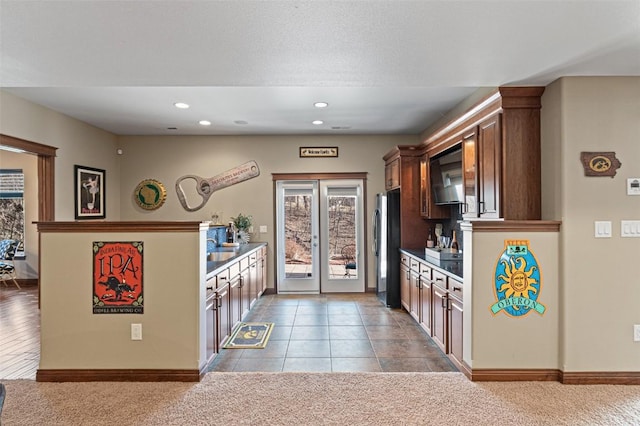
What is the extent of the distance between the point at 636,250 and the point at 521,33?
6.35 ft

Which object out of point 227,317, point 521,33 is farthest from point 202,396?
point 521,33

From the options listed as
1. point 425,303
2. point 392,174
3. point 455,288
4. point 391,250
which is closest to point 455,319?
point 455,288

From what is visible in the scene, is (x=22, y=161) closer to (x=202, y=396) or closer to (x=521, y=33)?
(x=202, y=396)

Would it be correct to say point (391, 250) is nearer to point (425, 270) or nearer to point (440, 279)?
point (425, 270)

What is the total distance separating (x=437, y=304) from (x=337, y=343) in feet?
3.53

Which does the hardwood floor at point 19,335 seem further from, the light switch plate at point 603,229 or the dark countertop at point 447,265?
the light switch plate at point 603,229

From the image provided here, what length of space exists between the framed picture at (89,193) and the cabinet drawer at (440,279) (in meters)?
4.79

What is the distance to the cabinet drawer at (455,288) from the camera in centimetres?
310

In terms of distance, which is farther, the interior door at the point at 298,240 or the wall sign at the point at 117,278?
the interior door at the point at 298,240

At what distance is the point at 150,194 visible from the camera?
6102 mm

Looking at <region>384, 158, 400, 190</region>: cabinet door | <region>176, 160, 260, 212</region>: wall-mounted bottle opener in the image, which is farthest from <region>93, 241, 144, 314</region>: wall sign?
<region>384, 158, 400, 190</region>: cabinet door

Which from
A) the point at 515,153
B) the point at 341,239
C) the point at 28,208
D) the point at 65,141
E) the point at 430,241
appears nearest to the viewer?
the point at 515,153

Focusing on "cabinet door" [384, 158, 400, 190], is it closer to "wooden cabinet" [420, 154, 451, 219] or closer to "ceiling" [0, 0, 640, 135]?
"wooden cabinet" [420, 154, 451, 219]

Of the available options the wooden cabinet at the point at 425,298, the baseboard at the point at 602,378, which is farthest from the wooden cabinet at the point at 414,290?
the baseboard at the point at 602,378
